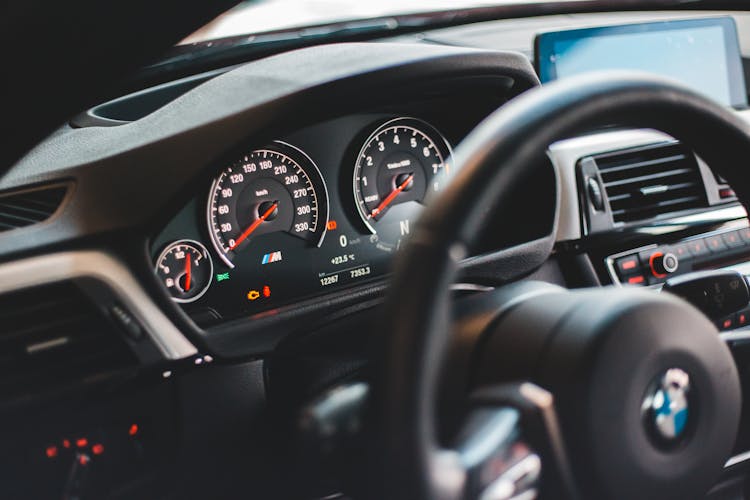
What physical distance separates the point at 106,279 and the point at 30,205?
0.20 meters

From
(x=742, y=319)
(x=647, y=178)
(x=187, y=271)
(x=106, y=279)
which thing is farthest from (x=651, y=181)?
(x=106, y=279)

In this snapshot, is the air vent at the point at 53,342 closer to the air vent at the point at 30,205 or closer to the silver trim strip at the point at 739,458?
the air vent at the point at 30,205

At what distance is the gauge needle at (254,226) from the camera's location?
1893 millimetres

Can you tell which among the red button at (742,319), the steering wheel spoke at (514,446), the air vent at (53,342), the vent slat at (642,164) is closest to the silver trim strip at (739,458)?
the red button at (742,319)

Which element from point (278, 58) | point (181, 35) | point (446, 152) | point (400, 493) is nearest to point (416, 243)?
point (400, 493)

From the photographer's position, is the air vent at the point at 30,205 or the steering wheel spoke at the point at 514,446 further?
the air vent at the point at 30,205

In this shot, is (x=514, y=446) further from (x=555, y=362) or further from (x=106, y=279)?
(x=106, y=279)

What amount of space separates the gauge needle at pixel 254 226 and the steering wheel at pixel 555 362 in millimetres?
676

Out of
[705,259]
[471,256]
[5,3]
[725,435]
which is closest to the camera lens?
[5,3]

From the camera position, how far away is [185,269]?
5.95ft

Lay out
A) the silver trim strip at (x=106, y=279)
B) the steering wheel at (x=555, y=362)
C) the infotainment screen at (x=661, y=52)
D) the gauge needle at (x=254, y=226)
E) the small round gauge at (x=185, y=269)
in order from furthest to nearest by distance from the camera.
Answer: the infotainment screen at (x=661, y=52)
the gauge needle at (x=254, y=226)
the small round gauge at (x=185, y=269)
the silver trim strip at (x=106, y=279)
the steering wheel at (x=555, y=362)

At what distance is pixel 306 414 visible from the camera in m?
1.06

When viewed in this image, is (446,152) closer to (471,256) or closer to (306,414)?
(471,256)

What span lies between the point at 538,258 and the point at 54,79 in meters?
1.32
